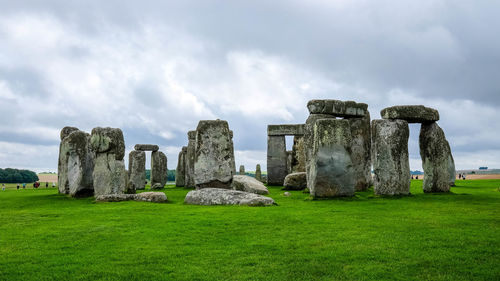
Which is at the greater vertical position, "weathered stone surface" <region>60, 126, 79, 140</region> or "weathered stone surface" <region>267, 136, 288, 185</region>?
"weathered stone surface" <region>60, 126, 79, 140</region>

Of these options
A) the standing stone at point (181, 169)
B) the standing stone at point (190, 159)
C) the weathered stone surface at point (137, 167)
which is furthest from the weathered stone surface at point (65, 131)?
the standing stone at point (181, 169)

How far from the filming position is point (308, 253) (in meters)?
6.05

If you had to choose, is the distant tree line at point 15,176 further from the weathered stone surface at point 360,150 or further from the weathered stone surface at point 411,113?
the weathered stone surface at point 411,113

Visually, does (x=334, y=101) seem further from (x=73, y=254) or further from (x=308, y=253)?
(x=73, y=254)

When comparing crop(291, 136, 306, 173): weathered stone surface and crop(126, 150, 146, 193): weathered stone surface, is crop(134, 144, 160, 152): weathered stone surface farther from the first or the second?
crop(291, 136, 306, 173): weathered stone surface

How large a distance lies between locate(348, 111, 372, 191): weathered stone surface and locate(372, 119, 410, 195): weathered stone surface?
3539mm

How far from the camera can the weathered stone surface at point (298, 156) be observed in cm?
2442

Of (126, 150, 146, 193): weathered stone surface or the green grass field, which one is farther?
(126, 150, 146, 193): weathered stone surface

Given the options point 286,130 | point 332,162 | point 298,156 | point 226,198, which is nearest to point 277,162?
point 298,156

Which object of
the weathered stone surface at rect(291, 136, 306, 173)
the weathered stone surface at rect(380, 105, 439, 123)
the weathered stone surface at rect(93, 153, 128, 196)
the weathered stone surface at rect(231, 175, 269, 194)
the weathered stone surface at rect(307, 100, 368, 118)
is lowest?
the weathered stone surface at rect(231, 175, 269, 194)

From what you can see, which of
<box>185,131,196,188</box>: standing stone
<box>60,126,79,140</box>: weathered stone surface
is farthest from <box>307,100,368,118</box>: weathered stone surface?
<box>60,126,79,140</box>: weathered stone surface

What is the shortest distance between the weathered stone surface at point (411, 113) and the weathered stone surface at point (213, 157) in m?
5.74

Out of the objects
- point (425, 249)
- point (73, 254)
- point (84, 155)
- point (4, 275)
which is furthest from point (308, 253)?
point (84, 155)

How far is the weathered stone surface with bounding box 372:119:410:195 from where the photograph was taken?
1372cm
